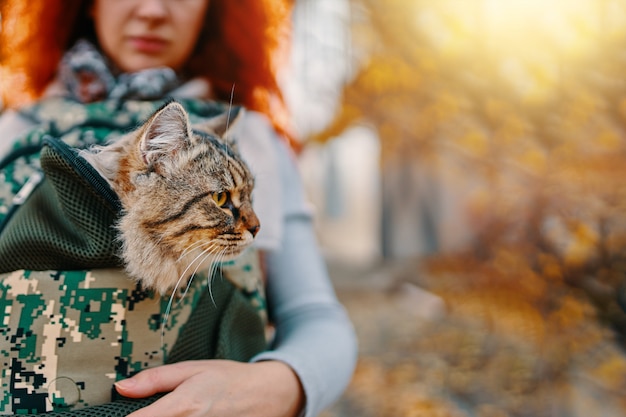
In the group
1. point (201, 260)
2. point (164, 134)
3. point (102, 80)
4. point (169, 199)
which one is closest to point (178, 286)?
point (201, 260)

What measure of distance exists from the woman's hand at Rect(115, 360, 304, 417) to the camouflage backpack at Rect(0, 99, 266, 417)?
0.04 metres

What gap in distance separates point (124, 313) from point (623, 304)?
2.68 metres

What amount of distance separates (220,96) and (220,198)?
0.65 m

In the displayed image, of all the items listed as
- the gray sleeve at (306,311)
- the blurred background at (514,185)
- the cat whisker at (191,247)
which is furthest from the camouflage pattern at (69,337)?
the blurred background at (514,185)

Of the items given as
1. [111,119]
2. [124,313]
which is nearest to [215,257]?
[124,313]

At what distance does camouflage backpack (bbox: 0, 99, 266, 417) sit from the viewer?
1.07 meters

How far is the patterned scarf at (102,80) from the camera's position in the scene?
1525 millimetres

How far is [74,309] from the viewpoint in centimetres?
110

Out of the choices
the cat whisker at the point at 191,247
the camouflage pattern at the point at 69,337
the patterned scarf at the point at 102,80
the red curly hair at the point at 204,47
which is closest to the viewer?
the camouflage pattern at the point at 69,337

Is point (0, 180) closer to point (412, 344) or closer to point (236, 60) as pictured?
point (236, 60)

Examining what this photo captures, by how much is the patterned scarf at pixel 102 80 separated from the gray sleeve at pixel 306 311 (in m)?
0.48

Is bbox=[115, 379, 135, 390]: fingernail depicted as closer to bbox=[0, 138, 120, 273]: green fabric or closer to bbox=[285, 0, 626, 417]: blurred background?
bbox=[0, 138, 120, 273]: green fabric

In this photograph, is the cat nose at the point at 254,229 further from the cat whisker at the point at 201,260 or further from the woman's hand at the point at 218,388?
the woman's hand at the point at 218,388

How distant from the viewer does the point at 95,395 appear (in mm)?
1097
